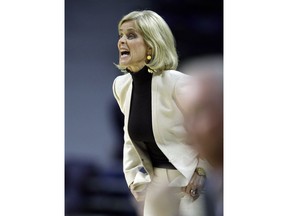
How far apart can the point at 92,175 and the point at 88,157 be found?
0.07 metres

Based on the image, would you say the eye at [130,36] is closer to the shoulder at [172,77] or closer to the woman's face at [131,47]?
the woman's face at [131,47]

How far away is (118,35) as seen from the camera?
237 cm

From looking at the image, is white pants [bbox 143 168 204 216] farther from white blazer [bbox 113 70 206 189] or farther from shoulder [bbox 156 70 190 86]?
shoulder [bbox 156 70 190 86]

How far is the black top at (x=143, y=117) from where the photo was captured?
2309 millimetres

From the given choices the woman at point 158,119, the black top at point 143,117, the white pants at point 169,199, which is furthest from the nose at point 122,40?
the white pants at point 169,199

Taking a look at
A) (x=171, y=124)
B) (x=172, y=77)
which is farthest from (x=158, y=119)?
(x=172, y=77)

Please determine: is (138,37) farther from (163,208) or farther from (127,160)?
(163,208)

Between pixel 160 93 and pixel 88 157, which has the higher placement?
pixel 160 93

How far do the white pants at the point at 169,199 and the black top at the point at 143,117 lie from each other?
0.03 metres

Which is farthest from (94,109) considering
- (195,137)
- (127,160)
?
(195,137)

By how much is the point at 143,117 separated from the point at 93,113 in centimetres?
22

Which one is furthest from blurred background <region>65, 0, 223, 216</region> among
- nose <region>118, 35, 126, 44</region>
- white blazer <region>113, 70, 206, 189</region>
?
white blazer <region>113, 70, 206, 189</region>

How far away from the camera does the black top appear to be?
231cm

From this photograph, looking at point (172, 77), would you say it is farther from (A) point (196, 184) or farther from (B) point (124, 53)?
(A) point (196, 184)
